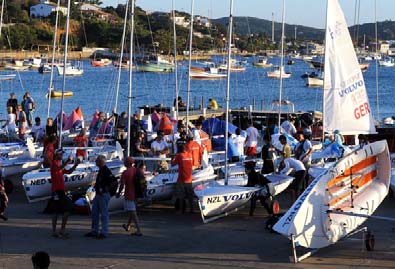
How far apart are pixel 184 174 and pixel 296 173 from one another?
277 cm

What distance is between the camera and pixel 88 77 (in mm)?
132875

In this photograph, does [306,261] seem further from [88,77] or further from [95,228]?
[88,77]

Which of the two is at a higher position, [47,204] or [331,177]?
[331,177]

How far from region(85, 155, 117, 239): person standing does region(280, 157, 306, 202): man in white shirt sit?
5192mm

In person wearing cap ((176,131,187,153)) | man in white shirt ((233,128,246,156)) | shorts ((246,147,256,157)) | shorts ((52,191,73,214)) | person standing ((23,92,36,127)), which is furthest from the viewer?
person standing ((23,92,36,127))

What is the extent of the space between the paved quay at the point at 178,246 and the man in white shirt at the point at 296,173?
47.0 inches

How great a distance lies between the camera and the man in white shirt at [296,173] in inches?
747

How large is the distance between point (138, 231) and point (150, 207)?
10.7ft

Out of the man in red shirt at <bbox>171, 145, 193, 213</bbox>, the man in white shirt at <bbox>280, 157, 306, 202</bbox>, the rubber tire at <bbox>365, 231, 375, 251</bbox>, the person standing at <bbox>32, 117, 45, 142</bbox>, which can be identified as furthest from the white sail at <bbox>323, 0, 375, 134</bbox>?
the person standing at <bbox>32, 117, 45, 142</bbox>

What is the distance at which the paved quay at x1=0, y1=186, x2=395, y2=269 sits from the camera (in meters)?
13.9

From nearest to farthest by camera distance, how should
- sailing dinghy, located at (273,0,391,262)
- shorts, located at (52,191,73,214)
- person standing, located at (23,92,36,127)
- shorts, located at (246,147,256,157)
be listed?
sailing dinghy, located at (273,0,391,262) < shorts, located at (52,191,73,214) < shorts, located at (246,147,256,157) < person standing, located at (23,92,36,127)

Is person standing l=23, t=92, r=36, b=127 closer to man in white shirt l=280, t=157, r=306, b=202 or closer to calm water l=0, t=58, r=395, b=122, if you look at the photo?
man in white shirt l=280, t=157, r=306, b=202

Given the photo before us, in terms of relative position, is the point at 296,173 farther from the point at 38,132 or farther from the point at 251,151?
the point at 38,132

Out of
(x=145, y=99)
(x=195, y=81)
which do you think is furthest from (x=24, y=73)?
(x=145, y=99)
